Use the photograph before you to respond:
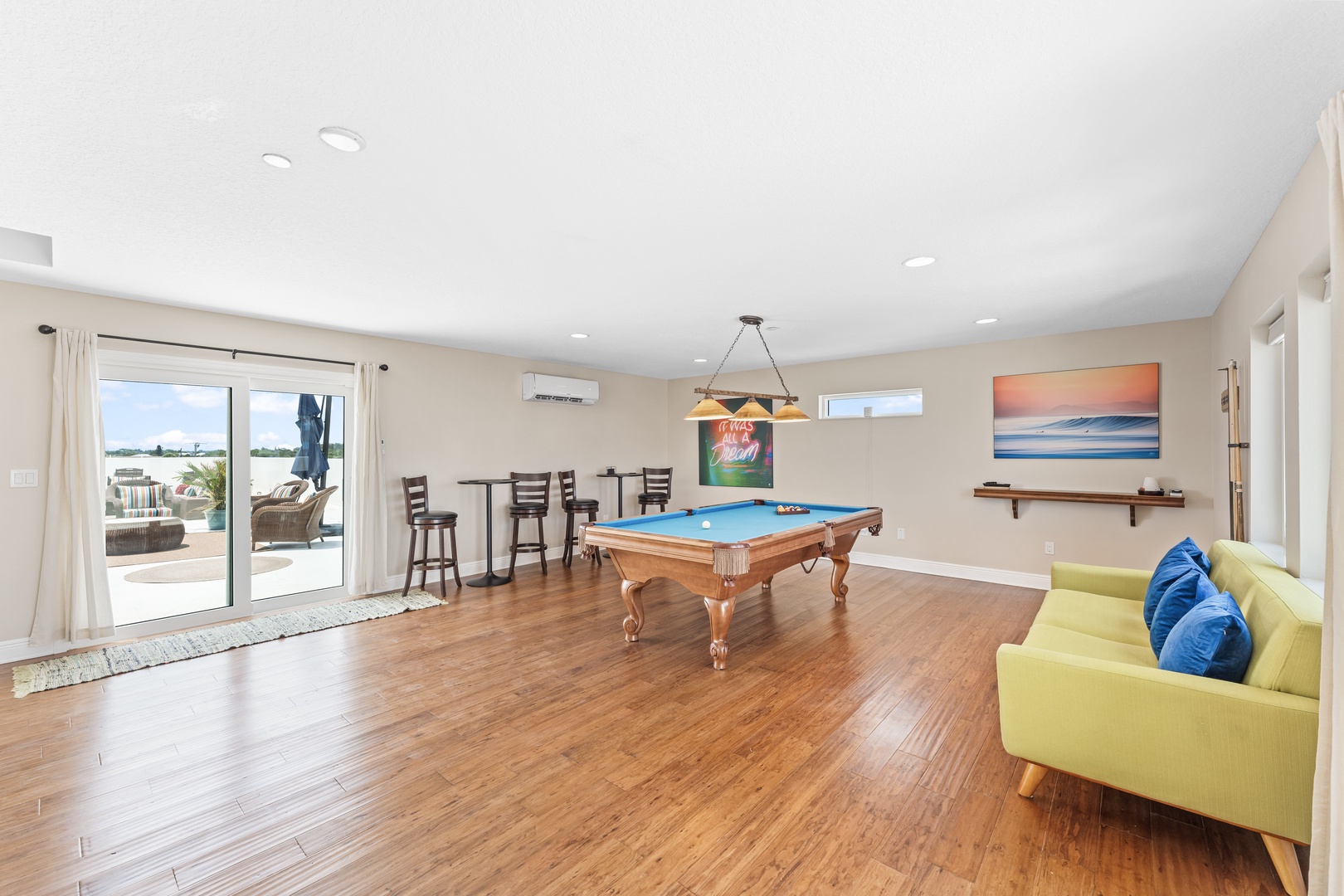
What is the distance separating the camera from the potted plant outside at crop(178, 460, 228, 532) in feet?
14.4

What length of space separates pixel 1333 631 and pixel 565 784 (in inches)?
96.5

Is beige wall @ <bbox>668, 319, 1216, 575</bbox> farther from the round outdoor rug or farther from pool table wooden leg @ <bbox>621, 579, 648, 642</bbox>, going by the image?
the round outdoor rug

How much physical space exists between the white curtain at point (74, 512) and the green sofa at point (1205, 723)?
5.58 m

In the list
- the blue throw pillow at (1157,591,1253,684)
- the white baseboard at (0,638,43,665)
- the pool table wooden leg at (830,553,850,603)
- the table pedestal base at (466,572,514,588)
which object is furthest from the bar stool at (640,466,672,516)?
the blue throw pillow at (1157,591,1253,684)

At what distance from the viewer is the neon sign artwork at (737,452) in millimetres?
7441

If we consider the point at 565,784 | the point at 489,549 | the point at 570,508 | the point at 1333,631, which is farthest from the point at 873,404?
the point at 565,784

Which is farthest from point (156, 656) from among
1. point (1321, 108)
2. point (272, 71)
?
point (1321, 108)

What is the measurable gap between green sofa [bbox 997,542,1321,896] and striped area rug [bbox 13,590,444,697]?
4491mm

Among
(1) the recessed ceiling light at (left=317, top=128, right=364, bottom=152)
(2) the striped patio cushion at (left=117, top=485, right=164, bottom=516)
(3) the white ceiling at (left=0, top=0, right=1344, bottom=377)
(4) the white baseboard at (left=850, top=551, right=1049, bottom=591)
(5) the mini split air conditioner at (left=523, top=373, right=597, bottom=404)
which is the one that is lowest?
(4) the white baseboard at (left=850, top=551, right=1049, bottom=591)

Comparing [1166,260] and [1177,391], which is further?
[1177,391]

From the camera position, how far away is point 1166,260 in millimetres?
3275

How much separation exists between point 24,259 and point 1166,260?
6.70 meters

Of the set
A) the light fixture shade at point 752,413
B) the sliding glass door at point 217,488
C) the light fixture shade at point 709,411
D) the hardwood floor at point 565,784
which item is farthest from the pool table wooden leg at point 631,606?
the sliding glass door at point 217,488

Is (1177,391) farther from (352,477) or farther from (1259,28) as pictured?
(352,477)
